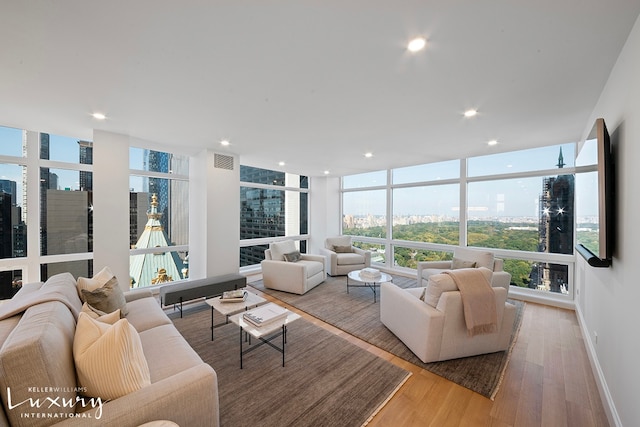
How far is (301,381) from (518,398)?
1.74 m

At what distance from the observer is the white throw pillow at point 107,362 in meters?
1.17

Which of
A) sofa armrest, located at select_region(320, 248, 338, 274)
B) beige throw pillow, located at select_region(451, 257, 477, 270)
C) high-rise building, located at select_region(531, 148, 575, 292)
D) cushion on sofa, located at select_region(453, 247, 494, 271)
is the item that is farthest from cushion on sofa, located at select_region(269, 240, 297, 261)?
high-rise building, located at select_region(531, 148, 575, 292)

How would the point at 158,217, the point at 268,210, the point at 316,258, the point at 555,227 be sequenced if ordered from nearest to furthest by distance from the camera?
the point at 555,227
the point at 158,217
the point at 316,258
the point at 268,210

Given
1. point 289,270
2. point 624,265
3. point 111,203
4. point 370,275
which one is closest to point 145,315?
point 111,203

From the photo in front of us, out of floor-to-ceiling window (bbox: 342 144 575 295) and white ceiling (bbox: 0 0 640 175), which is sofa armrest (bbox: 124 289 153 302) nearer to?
white ceiling (bbox: 0 0 640 175)

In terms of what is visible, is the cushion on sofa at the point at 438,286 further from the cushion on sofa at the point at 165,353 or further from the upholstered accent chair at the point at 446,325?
the cushion on sofa at the point at 165,353

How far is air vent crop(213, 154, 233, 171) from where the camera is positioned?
14.1 ft

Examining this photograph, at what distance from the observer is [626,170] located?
5.14ft

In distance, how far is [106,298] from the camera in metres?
2.10

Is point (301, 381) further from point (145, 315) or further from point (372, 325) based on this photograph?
point (145, 315)

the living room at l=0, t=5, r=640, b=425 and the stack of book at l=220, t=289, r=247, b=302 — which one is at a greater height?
the living room at l=0, t=5, r=640, b=425

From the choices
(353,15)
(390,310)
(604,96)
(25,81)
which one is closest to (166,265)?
(25,81)

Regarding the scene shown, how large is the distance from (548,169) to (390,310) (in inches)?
142

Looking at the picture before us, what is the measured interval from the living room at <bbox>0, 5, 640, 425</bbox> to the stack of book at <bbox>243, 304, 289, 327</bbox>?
6.96 feet
